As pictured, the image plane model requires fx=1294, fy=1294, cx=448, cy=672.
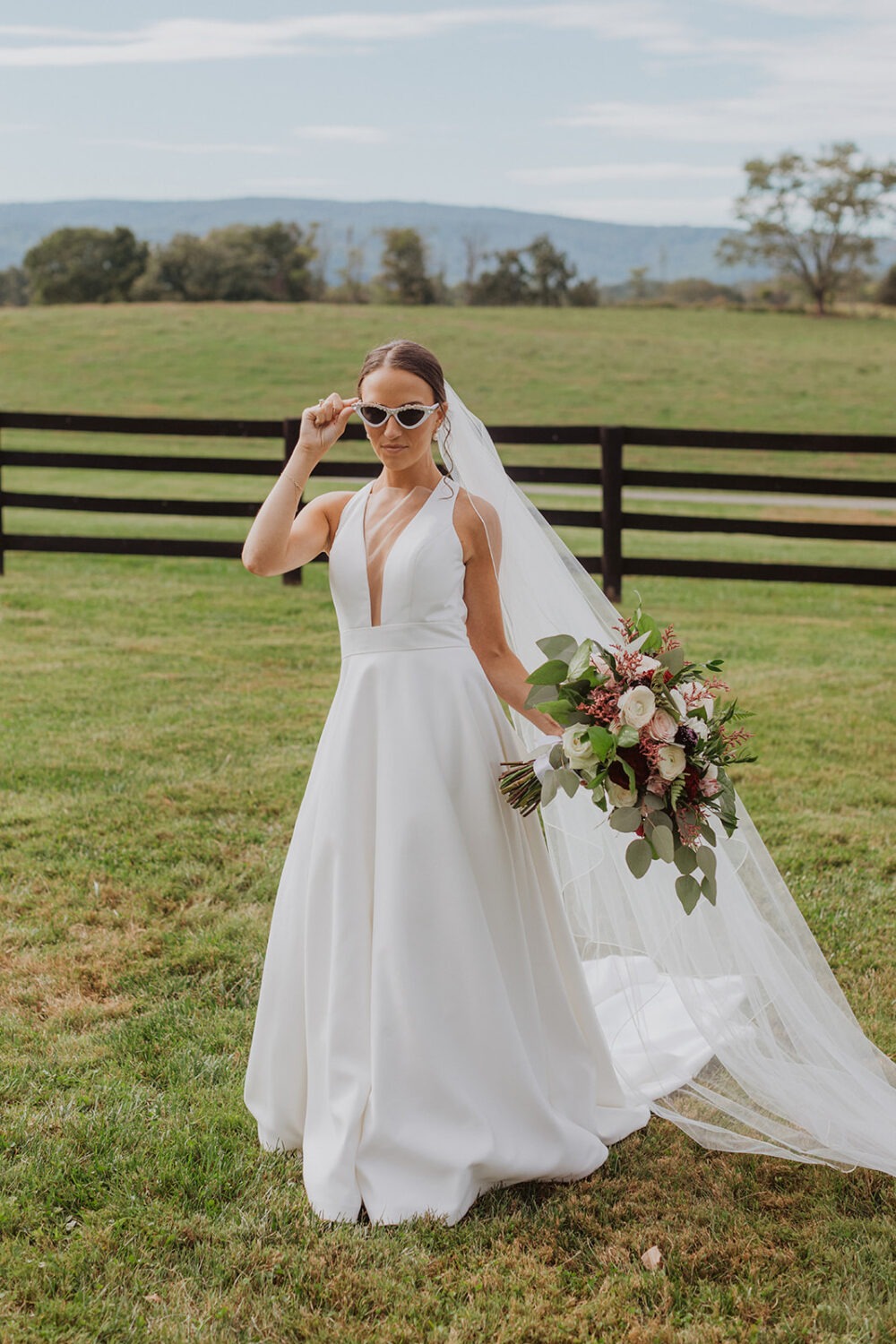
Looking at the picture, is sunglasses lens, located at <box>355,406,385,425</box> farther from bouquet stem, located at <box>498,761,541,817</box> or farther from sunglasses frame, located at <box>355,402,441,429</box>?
bouquet stem, located at <box>498,761,541,817</box>

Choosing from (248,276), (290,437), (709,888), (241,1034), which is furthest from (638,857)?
(248,276)

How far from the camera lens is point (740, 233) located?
70.6m

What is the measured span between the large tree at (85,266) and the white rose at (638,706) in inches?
2507

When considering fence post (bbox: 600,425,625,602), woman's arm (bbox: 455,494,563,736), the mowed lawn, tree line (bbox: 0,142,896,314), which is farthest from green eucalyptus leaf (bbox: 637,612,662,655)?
tree line (bbox: 0,142,896,314)

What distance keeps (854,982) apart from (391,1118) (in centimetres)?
212

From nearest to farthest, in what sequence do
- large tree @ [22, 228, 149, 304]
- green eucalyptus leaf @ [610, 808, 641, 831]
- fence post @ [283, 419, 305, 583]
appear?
green eucalyptus leaf @ [610, 808, 641, 831]
fence post @ [283, 419, 305, 583]
large tree @ [22, 228, 149, 304]

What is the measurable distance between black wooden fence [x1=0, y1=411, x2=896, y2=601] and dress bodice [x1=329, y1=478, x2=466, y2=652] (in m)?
6.96

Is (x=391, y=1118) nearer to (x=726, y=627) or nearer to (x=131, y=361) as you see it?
(x=726, y=627)

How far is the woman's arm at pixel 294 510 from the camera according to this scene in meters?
3.40

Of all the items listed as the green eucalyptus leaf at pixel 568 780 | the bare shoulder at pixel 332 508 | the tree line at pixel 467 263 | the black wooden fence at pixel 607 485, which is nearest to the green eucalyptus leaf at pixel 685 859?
the green eucalyptus leaf at pixel 568 780

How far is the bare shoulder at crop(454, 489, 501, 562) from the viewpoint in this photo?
3.49 metres

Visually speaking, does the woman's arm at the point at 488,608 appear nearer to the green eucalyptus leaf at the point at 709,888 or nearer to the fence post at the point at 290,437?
the green eucalyptus leaf at the point at 709,888

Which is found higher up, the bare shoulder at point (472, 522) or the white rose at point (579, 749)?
the bare shoulder at point (472, 522)

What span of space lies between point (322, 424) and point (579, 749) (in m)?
1.10
